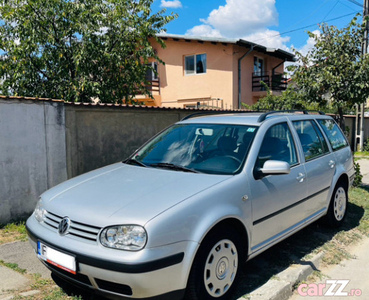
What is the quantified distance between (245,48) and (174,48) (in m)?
4.02

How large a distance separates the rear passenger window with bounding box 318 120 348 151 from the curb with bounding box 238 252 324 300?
196cm

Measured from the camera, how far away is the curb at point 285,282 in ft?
10.3

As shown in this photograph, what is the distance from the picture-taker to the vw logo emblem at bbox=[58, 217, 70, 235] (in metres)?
2.72

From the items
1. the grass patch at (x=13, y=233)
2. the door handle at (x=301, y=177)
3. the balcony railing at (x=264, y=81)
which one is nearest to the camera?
the door handle at (x=301, y=177)

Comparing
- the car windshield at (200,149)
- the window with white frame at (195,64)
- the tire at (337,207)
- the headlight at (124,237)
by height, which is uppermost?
the window with white frame at (195,64)

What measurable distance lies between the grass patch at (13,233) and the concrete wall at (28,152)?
0.56ft

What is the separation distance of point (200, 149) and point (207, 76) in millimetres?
16175

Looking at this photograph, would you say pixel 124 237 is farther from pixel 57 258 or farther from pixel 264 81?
pixel 264 81

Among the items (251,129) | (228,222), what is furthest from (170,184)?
(251,129)

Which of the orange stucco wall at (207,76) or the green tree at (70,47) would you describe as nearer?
the green tree at (70,47)

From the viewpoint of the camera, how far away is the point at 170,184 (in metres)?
2.98

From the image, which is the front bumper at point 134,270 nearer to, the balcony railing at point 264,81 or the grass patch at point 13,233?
the grass patch at point 13,233

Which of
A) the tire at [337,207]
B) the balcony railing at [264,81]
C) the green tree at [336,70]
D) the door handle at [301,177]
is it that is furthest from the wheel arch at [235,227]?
the balcony railing at [264,81]

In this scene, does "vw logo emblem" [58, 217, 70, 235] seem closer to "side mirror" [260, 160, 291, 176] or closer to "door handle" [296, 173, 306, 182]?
"side mirror" [260, 160, 291, 176]
